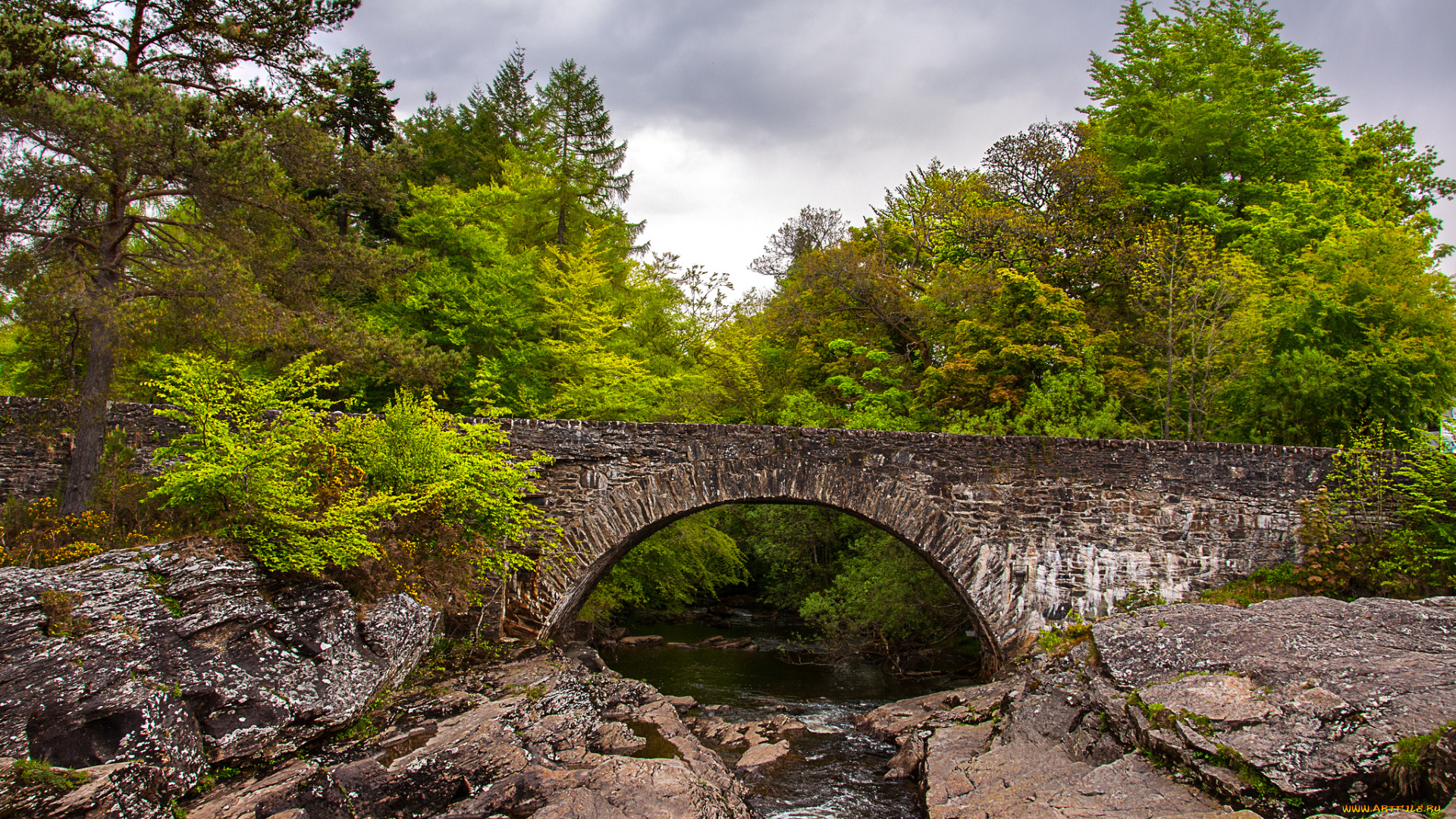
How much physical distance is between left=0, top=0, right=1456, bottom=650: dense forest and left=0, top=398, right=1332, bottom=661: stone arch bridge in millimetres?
1542

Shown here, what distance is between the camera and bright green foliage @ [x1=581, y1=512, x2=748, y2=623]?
1431 centimetres

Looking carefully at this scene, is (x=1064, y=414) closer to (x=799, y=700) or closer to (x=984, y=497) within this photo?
(x=984, y=497)

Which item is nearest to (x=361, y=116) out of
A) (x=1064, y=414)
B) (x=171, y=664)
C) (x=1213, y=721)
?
(x=171, y=664)

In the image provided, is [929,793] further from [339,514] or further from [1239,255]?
[1239,255]

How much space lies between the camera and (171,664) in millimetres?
5715

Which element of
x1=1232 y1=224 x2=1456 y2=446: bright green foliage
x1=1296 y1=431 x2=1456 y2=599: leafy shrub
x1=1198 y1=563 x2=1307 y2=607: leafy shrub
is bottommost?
x1=1198 y1=563 x2=1307 y2=607: leafy shrub

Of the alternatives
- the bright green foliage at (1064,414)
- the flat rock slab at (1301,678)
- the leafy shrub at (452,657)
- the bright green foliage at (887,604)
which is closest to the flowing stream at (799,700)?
the bright green foliage at (887,604)

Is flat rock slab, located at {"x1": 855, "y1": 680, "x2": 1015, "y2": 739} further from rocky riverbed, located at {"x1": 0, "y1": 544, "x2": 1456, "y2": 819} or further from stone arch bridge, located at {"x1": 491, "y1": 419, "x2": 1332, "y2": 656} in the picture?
stone arch bridge, located at {"x1": 491, "y1": 419, "x2": 1332, "y2": 656}

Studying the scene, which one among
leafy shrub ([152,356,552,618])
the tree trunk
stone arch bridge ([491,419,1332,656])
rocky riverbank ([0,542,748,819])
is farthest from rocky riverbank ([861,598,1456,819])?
the tree trunk

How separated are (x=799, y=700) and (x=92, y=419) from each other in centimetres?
1020

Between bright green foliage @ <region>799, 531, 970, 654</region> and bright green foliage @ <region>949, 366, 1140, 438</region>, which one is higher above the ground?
bright green foliage @ <region>949, 366, 1140, 438</region>

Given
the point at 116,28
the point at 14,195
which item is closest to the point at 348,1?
the point at 116,28

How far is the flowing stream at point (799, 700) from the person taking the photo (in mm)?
7832

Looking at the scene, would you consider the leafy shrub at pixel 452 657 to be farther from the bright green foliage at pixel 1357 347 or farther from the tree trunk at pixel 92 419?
the bright green foliage at pixel 1357 347
